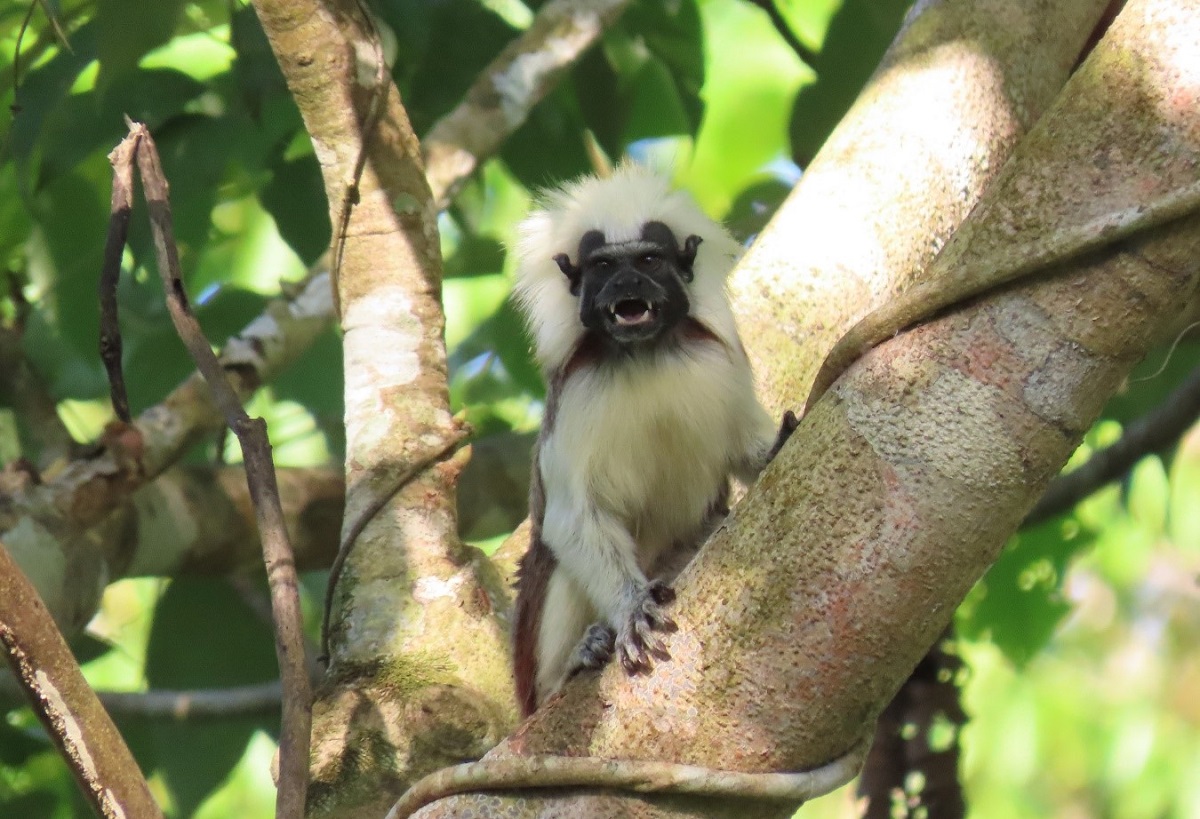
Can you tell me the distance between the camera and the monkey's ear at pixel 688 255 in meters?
3.17

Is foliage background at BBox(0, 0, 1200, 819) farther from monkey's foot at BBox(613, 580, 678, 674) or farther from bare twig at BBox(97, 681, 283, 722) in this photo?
monkey's foot at BBox(613, 580, 678, 674)

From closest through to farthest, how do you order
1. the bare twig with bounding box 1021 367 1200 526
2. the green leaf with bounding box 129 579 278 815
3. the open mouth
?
the open mouth, the green leaf with bounding box 129 579 278 815, the bare twig with bounding box 1021 367 1200 526

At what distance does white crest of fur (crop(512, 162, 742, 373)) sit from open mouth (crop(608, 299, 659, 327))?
0.44 feet

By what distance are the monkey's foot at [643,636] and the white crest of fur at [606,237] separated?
935 millimetres

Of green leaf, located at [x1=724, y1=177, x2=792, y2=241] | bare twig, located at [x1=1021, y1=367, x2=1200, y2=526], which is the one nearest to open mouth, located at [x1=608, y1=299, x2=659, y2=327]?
green leaf, located at [x1=724, y1=177, x2=792, y2=241]

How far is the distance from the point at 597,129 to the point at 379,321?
1275 mm

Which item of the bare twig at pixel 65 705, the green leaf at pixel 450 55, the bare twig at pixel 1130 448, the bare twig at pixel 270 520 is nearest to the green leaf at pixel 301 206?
the green leaf at pixel 450 55

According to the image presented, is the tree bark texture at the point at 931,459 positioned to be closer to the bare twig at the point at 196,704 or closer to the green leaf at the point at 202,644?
the bare twig at the point at 196,704

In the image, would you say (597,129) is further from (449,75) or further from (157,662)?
(157,662)

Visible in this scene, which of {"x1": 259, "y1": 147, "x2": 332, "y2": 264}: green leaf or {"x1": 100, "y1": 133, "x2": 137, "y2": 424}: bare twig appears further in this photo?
{"x1": 259, "y1": 147, "x2": 332, "y2": 264}: green leaf

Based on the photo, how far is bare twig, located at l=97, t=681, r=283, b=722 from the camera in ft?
11.5

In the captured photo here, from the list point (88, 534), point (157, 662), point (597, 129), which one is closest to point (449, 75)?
point (597, 129)

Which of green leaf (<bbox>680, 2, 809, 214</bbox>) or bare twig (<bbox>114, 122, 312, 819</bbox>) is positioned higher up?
bare twig (<bbox>114, 122, 312, 819</bbox>)

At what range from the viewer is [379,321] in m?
3.03
